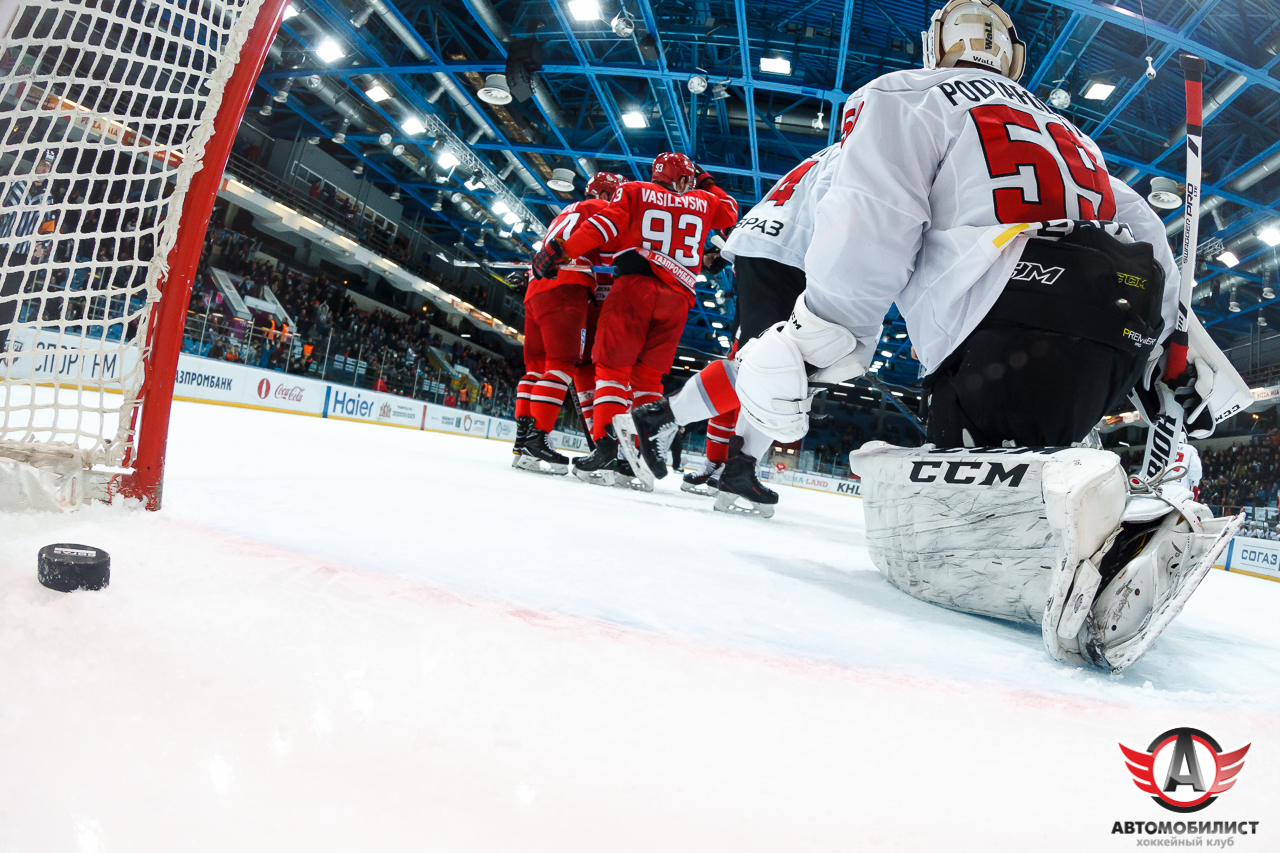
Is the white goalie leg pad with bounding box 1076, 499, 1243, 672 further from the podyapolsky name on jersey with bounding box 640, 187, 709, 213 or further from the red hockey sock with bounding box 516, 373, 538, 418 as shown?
the red hockey sock with bounding box 516, 373, 538, 418

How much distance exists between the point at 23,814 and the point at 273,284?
1720 centimetres

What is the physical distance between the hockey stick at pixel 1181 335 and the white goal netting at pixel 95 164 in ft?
5.66

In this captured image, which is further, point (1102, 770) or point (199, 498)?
point (199, 498)

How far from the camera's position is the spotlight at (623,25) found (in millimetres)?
8242

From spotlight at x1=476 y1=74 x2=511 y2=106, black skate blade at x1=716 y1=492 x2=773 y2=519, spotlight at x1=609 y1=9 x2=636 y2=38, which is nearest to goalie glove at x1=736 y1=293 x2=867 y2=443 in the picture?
black skate blade at x1=716 y1=492 x2=773 y2=519

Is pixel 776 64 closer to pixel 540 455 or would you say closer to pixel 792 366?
pixel 540 455

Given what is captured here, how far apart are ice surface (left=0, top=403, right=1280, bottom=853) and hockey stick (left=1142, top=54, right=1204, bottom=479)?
569mm

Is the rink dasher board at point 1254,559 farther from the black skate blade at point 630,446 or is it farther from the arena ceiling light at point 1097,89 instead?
the black skate blade at point 630,446

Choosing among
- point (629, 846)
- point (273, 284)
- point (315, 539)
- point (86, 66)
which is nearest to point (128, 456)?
point (315, 539)

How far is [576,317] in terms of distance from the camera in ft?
12.3

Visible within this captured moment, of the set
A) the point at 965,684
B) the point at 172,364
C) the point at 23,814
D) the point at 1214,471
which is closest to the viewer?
the point at 23,814

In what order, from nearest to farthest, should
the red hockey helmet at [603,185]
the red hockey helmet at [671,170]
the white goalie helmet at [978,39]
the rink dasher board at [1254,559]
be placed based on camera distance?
the white goalie helmet at [978,39]
the red hockey helmet at [671,170]
the red hockey helmet at [603,185]
the rink dasher board at [1254,559]

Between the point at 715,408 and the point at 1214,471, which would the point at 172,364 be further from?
the point at 1214,471

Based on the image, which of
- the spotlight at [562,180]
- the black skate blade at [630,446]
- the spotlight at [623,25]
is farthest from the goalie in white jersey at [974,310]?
the spotlight at [562,180]
